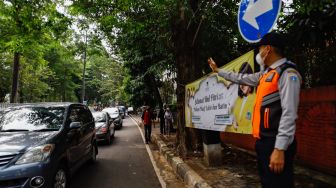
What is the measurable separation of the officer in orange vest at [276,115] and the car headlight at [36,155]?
364 cm

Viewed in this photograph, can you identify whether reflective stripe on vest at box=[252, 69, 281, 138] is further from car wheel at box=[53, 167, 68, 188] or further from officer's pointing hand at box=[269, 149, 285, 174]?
car wheel at box=[53, 167, 68, 188]

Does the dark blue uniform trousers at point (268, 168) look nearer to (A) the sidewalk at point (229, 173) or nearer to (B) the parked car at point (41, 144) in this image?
(A) the sidewalk at point (229, 173)

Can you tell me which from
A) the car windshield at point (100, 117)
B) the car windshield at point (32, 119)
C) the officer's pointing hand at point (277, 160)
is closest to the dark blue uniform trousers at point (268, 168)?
the officer's pointing hand at point (277, 160)

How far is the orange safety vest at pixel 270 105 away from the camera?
2893mm

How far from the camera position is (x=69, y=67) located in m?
51.1

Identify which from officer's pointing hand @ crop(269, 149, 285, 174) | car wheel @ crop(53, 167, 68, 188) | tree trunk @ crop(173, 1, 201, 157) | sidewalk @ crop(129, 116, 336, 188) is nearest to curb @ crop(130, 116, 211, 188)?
sidewalk @ crop(129, 116, 336, 188)

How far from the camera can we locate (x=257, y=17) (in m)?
3.66

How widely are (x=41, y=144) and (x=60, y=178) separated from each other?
80 cm

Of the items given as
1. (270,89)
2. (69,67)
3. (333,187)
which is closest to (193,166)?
(333,187)

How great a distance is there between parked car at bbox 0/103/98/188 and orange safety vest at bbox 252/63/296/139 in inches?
146

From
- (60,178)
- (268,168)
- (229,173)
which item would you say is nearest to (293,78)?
(268,168)

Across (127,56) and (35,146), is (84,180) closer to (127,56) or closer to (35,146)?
(35,146)

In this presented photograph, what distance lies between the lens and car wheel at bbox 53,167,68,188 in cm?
567

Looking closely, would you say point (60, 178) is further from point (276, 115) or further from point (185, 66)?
point (185, 66)
